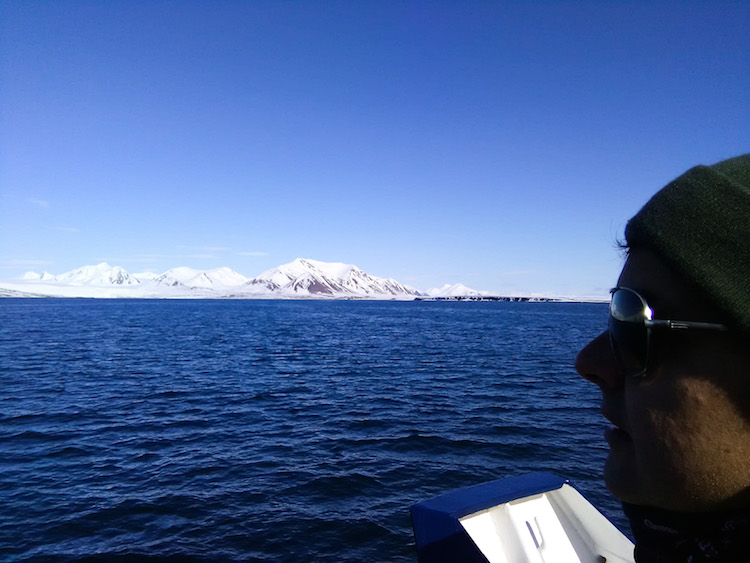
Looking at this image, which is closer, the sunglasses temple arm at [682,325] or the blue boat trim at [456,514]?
the sunglasses temple arm at [682,325]

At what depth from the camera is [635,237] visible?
150cm

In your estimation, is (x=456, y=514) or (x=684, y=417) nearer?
(x=684, y=417)

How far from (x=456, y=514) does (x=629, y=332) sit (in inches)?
212

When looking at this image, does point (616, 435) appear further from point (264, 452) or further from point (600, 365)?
point (264, 452)

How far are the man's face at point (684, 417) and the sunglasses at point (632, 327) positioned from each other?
21mm

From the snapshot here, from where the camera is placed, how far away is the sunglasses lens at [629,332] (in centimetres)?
139

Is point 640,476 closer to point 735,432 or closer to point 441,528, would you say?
point 735,432

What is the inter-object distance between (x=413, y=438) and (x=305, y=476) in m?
5.07

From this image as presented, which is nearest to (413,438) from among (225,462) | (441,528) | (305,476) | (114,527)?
(305,476)

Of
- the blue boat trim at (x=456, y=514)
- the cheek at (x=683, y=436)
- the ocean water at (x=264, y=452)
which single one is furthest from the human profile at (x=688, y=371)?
the ocean water at (x=264, y=452)

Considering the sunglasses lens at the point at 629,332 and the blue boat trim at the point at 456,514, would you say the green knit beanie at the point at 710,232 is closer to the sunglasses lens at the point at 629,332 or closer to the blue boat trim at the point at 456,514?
the sunglasses lens at the point at 629,332

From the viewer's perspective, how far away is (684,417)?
1.24 meters

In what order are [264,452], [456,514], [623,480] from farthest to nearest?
[264,452] → [456,514] → [623,480]

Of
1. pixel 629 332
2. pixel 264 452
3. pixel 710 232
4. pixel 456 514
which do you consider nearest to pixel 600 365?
pixel 629 332
